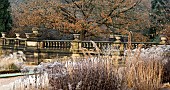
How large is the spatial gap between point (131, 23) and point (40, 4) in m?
7.17

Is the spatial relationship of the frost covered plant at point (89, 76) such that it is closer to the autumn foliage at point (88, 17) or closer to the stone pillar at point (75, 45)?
the stone pillar at point (75, 45)

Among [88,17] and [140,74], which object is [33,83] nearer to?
[140,74]

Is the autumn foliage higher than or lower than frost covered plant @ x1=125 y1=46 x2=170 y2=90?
higher

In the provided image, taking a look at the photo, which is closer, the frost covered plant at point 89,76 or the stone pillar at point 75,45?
the frost covered plant at point 89,76

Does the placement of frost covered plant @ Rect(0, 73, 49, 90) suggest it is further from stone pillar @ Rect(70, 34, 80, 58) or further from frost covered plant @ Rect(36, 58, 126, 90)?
stone pillar @ Rect(70, 34, 80, 58)

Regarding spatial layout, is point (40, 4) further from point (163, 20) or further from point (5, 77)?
point (5, 77)

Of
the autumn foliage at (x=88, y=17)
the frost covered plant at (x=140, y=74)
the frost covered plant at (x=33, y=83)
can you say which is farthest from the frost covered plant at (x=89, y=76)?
the autumn foliage at (x=88, y=17)

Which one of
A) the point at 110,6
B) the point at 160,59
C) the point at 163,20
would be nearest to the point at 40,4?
the point at 110,6

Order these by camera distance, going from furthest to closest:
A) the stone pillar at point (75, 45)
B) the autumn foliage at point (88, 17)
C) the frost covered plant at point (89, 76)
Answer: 1. the autumn foliage at point (88, 17)
2. the stone pillar at point (75, 45)
3. the frost covered plant at point (89, 76)

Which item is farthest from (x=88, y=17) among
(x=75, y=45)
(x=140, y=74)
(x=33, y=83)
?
(x=33, y=83)

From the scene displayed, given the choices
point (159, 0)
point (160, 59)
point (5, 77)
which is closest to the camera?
point (160, 59)

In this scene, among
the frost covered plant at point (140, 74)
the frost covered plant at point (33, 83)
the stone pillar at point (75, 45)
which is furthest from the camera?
the stone pillar at point (75, 45)

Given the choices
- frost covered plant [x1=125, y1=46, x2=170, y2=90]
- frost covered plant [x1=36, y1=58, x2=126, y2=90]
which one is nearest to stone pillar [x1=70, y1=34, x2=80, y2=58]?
frost covered plant [x1=125, y1=46, x2=170, y2=90]

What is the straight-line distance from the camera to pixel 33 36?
23.6 m
